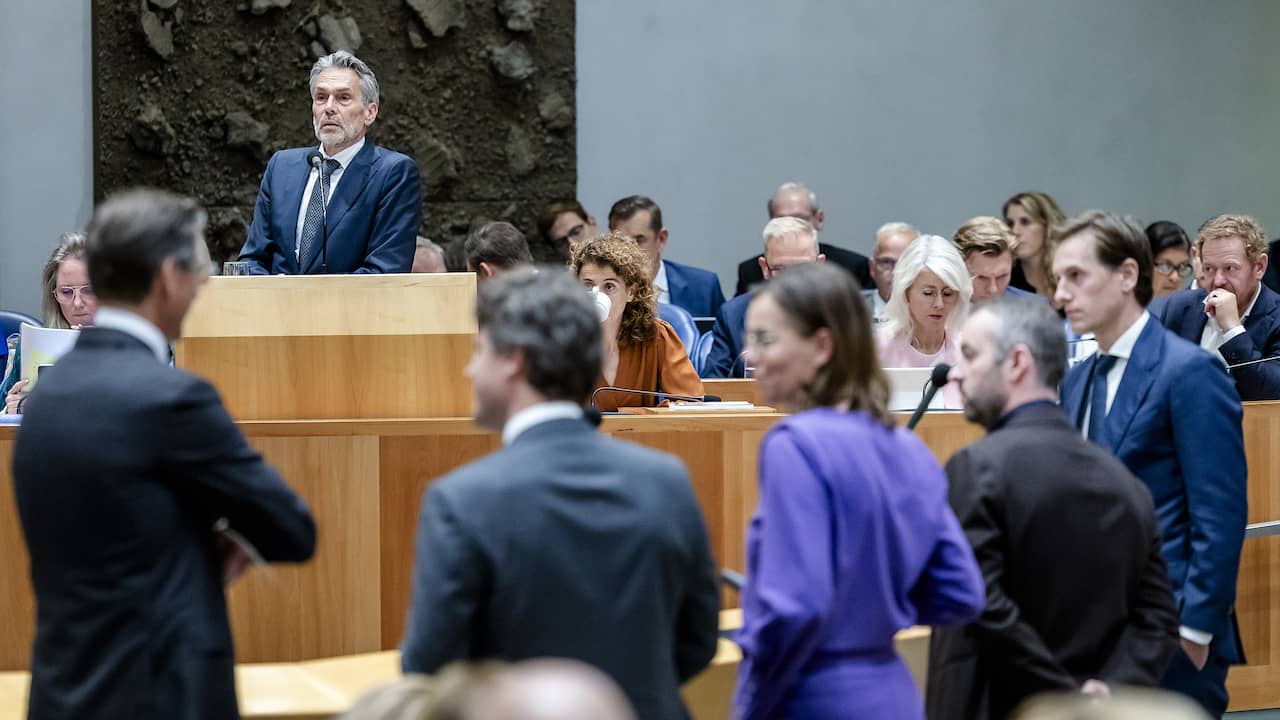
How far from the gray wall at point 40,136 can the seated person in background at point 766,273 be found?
122 inches

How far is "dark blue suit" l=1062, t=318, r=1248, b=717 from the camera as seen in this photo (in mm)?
3121

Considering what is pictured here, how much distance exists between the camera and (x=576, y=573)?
Result: 199 cm

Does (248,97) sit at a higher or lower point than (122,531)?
higher

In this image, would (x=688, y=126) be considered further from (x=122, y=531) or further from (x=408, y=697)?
(x=408, y=697)

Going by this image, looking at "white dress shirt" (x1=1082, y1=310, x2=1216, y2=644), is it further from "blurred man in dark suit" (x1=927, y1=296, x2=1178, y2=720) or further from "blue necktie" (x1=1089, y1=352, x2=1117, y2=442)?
"blurred man in dark suit" (x1=927, y1=296, x2=1178, y2=720)

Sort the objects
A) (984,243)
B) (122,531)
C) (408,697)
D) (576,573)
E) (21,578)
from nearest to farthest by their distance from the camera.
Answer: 1. (408,697)
2. (576,573)
3. (122,531)
4. (21,578)
5. (984,243)

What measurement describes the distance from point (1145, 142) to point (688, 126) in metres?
2.51

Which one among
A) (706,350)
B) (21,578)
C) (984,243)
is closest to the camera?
(21,578)

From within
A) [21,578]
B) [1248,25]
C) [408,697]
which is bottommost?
[21,578]

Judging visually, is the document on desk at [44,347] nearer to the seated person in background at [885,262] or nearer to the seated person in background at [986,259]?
the seated person in background at [986,259]

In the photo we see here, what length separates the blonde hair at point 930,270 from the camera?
4.75 meters

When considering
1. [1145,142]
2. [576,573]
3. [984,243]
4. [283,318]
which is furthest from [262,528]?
[1145,142]

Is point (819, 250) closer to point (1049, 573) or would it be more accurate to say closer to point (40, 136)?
point (40, 136)

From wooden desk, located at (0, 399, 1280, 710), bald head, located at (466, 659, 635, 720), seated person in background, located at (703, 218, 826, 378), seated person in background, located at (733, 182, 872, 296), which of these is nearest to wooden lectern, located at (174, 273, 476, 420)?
wooden desk, located at (0, 399, 1280, 710)
